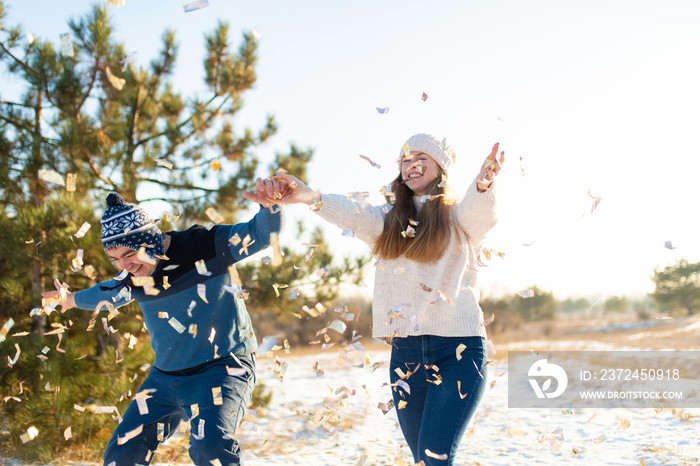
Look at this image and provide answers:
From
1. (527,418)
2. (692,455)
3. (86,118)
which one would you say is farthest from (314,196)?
(527,418)

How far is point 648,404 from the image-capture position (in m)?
6.50

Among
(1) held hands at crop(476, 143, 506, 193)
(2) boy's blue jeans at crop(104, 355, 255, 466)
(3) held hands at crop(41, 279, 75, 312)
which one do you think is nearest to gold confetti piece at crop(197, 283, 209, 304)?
(2) boy's blue jeans at crop(104, 355, 255, 466)

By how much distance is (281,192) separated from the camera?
2102 millimetres

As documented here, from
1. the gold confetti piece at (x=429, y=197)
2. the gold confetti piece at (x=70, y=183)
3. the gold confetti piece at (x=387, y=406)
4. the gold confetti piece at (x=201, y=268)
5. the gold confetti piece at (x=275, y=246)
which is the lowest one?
the gold confetti piece at (x=387, y=406)

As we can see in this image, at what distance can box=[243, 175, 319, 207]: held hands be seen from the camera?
2.07 m

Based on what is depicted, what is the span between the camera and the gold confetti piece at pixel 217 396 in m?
2.00

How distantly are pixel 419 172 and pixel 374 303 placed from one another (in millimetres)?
601

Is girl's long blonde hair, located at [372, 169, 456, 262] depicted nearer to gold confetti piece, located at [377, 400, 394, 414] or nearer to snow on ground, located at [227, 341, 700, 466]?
gold confetti piece, located at [377, 400, 394, 414]

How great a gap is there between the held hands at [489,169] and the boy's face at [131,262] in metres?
1.36

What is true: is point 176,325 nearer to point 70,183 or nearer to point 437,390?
point 437,390

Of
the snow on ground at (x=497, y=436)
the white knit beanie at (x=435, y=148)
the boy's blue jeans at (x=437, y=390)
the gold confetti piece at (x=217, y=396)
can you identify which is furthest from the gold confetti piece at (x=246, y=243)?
the snow on ground at (x=497, y=436)

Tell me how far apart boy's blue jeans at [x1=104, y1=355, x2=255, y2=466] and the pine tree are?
124cm

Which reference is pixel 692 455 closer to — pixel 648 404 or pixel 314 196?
pixel 648 404

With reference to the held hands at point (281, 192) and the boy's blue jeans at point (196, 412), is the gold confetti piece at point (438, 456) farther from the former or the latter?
the held hands at point (281, 192)
